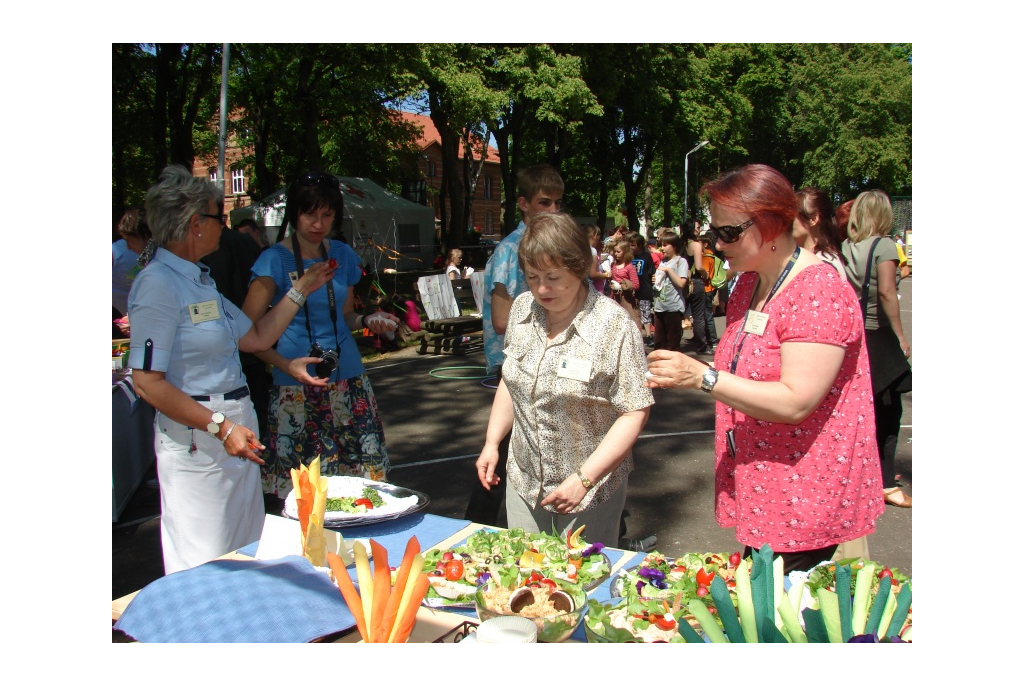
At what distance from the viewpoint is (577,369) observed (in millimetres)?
2297

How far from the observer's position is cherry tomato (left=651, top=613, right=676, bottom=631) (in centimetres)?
162

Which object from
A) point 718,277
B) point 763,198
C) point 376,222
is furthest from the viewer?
point 376,222

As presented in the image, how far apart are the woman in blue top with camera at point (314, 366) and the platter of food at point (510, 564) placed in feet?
3.80

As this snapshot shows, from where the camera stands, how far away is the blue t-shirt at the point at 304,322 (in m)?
3.07

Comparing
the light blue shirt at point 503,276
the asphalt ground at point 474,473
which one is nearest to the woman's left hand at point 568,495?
the light blue shirt at point 503,276

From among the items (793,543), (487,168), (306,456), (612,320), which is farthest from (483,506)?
(487,168)

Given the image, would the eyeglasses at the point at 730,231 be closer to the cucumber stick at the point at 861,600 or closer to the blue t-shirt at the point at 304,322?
the cucumber stick at the point at 861,600

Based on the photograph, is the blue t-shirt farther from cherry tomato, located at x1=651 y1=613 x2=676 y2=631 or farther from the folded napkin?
cherry tomato, located at x1=651 y1=613 x2=676 y2=631

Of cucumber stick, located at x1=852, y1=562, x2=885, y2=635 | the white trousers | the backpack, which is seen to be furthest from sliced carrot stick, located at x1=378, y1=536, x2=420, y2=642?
the backpack

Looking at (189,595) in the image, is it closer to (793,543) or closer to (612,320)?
(612,320)

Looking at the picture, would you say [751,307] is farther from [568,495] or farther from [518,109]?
[518,109]

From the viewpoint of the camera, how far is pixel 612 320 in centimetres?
234

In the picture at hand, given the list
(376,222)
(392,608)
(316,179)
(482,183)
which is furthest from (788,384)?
(482,183)

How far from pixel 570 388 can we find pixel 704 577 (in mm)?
724
